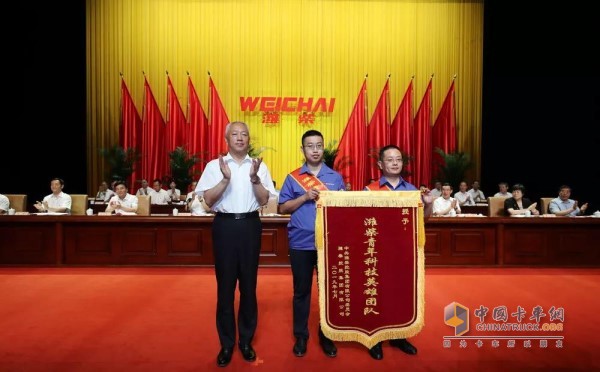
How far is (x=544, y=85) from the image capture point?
9.68 m

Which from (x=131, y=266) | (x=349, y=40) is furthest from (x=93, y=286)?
(x=349, y=40)

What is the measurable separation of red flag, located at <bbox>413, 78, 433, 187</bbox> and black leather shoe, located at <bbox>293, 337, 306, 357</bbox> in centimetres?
877

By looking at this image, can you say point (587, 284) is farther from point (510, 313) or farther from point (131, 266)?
point (131, 266)

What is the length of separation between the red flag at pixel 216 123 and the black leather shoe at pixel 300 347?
27.2ft

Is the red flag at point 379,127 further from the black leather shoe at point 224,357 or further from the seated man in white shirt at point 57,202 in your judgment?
the black leather shoe at point 224,357

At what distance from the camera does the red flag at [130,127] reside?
10.6 metres

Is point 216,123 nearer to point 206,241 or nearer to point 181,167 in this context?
point 181,167

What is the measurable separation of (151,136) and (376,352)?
8990mm

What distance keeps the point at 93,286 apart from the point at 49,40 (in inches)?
299

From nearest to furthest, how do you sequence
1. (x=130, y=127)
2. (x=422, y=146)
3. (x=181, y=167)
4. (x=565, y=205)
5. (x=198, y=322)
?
(x=198, y=322), (x=565, y=205), (x=181, y=167), (x=130, y=127), (x=422, y=146)

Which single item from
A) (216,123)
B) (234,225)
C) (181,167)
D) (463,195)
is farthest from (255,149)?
(234,225)

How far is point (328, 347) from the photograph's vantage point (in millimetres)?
2557

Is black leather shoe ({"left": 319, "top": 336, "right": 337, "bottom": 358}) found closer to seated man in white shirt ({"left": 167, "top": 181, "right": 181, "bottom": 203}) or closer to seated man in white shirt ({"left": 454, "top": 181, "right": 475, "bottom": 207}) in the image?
seated man in white shirt ({"left": 454, "top": 181, "right": 475, "bottom": 207})

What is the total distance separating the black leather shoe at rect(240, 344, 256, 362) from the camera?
2.46 metres
